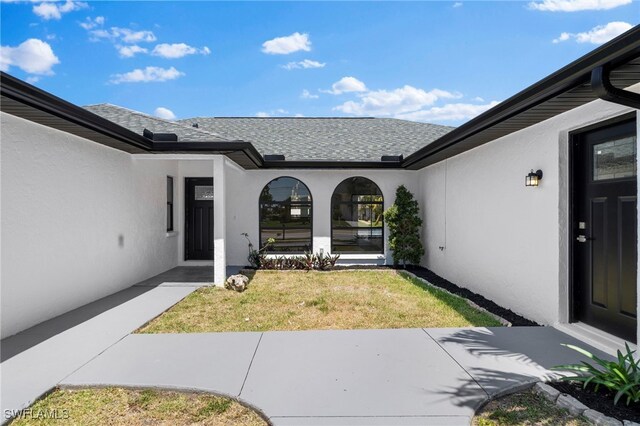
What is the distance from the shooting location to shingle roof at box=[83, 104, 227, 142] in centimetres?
771

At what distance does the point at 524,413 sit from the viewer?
3064 mm

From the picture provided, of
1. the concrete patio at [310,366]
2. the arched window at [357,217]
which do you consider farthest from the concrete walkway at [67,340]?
the arched window at [357,217]

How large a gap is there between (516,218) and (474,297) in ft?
6.96

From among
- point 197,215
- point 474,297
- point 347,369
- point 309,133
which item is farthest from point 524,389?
point 309,133

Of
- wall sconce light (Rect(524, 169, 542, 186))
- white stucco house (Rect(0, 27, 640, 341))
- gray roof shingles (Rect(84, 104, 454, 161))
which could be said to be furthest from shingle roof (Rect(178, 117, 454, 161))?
wall sconce light (Rect(524, 169, 542, 186))

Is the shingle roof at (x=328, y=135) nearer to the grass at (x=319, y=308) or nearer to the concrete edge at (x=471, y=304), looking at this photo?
the concrete edge at (x=471, y=304)

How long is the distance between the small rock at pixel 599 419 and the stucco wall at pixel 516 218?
2559mm

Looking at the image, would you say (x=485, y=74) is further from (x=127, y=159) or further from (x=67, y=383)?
(x=67, y=383)

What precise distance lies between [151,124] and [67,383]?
6117mm

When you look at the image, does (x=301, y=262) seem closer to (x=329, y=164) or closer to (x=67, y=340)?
(x=329, y=164)

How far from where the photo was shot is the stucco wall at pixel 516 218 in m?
5.15

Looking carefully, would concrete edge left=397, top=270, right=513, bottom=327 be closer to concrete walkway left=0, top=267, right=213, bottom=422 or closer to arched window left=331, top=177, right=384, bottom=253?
arched window left=331, top=177, right=384, bottom=253

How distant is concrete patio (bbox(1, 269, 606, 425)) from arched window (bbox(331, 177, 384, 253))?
22.7 ft

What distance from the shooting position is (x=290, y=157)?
11.5 m
